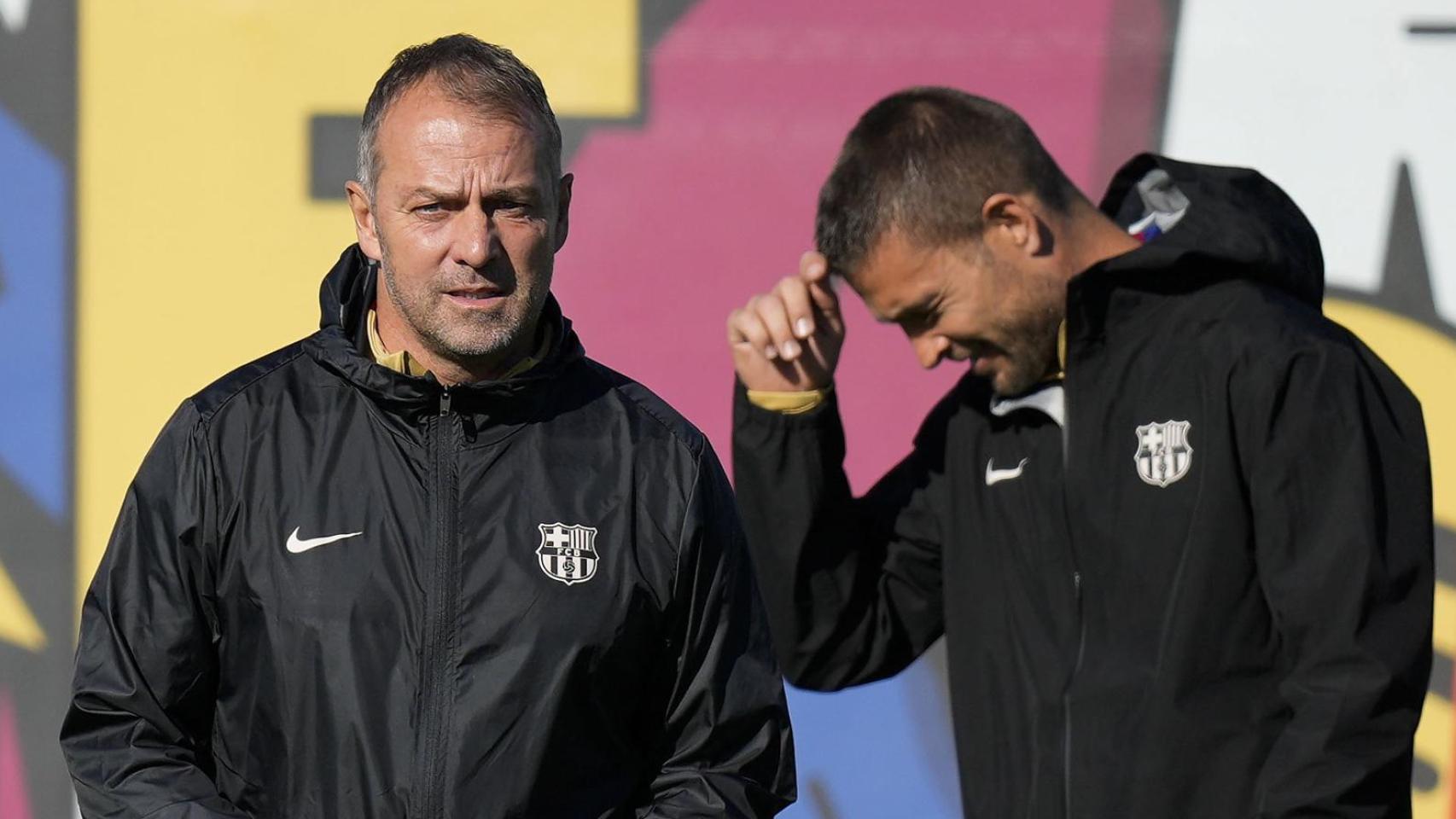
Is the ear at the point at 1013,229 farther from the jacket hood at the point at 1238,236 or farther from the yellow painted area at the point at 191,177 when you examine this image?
the yellow painted area at the point at 191,177

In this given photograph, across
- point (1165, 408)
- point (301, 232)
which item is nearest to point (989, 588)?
point (1165, 408)

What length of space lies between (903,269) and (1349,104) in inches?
77.7

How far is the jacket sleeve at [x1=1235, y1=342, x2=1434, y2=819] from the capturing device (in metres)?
2.01

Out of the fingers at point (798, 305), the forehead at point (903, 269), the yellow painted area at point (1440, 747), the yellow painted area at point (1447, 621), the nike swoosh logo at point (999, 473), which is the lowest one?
the yellow painted area at point (1440, 747)

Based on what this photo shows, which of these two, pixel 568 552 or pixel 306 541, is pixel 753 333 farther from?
pixel 306 541

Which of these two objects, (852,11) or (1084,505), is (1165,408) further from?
(852,11)

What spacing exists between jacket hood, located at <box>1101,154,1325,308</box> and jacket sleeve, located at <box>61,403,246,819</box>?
3.86 ft

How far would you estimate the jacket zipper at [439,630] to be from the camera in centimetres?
197

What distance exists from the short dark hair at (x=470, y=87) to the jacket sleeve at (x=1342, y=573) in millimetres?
913

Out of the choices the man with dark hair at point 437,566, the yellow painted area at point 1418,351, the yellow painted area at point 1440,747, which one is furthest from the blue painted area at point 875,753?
the man with dark hair at point 437,566

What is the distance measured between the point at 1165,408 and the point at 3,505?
267 centimetres

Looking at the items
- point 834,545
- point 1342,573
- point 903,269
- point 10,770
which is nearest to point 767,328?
point 903,269

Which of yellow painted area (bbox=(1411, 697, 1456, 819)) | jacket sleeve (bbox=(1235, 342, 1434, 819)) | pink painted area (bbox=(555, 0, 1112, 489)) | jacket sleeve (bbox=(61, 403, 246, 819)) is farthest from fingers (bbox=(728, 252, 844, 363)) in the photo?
yellow painted area (bbox=(1411, 697, 1456, 819))

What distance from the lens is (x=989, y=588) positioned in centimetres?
243
